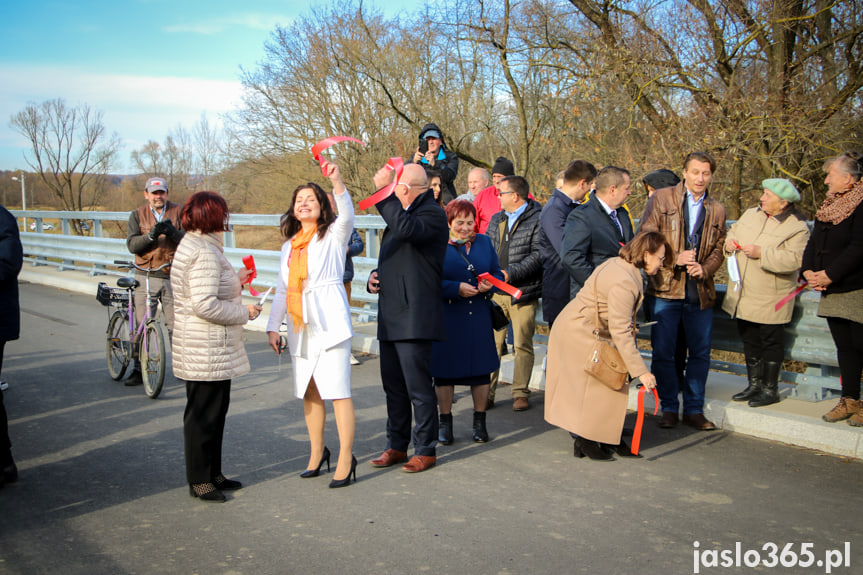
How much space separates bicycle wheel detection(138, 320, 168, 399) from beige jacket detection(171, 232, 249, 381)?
2.51 metres

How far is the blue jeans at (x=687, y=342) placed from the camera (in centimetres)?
609

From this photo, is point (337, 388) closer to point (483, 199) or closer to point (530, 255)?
point (530, 255)

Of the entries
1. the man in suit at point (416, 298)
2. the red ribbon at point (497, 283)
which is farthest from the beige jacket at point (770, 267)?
the man in suit at point (416, 298)

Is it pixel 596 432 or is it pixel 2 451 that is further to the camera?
pixel 596 432

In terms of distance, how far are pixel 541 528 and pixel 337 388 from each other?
1.54m

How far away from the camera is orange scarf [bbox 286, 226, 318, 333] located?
189 inches

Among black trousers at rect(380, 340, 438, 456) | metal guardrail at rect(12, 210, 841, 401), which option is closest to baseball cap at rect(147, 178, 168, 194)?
metal guardrail at rect(12, 210, 841, 401)

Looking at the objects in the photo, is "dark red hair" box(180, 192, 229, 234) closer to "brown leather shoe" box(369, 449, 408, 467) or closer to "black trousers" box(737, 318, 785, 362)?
"brown leather shoe" box(369, 449, 408, 467)

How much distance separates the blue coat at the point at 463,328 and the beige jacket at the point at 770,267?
2.11 m

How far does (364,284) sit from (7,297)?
5289mm

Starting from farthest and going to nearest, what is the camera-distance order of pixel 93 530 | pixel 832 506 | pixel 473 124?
pixel 473 124 < pixel 832 506 < pixel 93 530

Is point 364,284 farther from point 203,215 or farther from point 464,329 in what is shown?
point 203,215

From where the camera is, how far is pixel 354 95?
24234 mm

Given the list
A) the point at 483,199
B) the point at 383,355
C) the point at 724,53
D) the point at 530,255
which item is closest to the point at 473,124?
the point at 724,53
